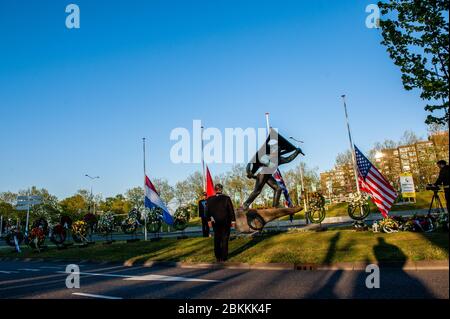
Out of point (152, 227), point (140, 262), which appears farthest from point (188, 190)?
point (140, 262)

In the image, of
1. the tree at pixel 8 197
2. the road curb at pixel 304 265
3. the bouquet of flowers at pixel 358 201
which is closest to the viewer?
the road curb at pixel 304 265

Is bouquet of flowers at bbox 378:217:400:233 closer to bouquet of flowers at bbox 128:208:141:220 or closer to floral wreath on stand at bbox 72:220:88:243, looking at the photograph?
floral wreath on stand at bbox 72:220:88:243

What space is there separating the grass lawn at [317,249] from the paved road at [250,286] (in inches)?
39.0

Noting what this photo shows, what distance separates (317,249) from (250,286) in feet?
13.3

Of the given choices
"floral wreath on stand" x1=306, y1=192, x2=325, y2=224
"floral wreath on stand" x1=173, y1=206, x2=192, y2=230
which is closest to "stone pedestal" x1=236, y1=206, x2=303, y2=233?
"floral wreath on stand" x1=306, y1=192, x2=325, y2=224

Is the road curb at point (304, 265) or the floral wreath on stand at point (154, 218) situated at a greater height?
the floral wreath on stand at point (154, 218)

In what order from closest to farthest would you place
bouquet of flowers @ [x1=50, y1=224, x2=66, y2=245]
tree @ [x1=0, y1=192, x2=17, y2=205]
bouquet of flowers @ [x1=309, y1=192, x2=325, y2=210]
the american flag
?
1. the american flag
2. bouquet of flowers @ [x1=309, y1=192, x2=325, y2=210]
3. bouquet of flowers @ [x1=50, y1=224, x2=66, y2=245]
4. tree @ [x1=0, y1=192, x2=17, y2=205]

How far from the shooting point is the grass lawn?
8.26m

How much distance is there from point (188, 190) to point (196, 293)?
215 feet

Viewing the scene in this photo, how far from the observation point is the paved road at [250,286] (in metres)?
5.47

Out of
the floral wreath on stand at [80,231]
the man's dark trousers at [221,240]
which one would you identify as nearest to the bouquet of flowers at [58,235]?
the floral wreath on stand at [80,231]

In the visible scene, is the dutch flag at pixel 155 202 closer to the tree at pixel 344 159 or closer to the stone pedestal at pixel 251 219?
the stone pedestal at pixel 251 219

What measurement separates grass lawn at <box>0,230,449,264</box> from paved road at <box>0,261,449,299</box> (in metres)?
0.99
